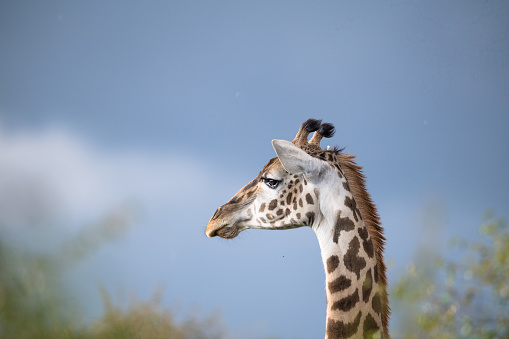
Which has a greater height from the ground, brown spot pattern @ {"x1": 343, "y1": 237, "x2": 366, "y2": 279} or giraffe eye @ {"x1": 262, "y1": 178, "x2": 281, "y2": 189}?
giraffe eye @ {"x1": 262, "y1": 178, "x2": 281, "y2": 189}

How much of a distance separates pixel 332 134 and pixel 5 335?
2309 millimetres

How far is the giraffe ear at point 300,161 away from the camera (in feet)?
8.97

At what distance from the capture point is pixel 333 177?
277 cm

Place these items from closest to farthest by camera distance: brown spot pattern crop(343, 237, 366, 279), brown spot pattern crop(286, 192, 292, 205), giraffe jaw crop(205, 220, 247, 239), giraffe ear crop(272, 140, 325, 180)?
brown spot pattern crop(343, 237, 366, 279) → giraffe ear crop(272, 140, 325, 180) → brown spot pattern crop(286, 192, 292, 205) → giraffe jaw crop(205, 220, 247, 239)

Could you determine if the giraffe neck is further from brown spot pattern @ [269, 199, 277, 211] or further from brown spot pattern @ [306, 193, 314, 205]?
brown spot pattern @ [269, 199, 277, 211]

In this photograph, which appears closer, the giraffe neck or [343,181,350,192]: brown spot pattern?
the giraffe neck

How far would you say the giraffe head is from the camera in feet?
9.05

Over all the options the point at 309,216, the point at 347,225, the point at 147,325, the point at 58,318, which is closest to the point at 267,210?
the point at 309,216

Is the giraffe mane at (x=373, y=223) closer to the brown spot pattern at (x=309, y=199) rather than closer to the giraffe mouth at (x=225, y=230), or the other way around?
the brown spot pattern at (x=309, y=199)

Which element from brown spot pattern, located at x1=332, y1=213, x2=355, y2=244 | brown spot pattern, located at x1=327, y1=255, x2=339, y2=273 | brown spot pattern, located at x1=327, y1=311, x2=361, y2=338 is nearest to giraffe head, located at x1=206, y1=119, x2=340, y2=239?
brown spot pattern, located at x1=332, y1=213, x2=355, y2=244

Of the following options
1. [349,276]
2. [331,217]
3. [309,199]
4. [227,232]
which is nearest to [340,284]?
[349,276]

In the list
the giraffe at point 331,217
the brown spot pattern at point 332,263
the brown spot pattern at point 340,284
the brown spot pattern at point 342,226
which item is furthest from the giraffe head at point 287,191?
the brown spot pattern at point 340,284

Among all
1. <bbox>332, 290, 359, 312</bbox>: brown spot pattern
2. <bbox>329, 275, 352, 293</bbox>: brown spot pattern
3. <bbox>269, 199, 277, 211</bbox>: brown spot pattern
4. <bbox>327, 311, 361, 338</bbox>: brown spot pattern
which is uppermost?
<bbox>269, 199, 277, 211</bbox>: brown spot pattern

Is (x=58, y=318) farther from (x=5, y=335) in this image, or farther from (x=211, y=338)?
(x=211, y=338)
